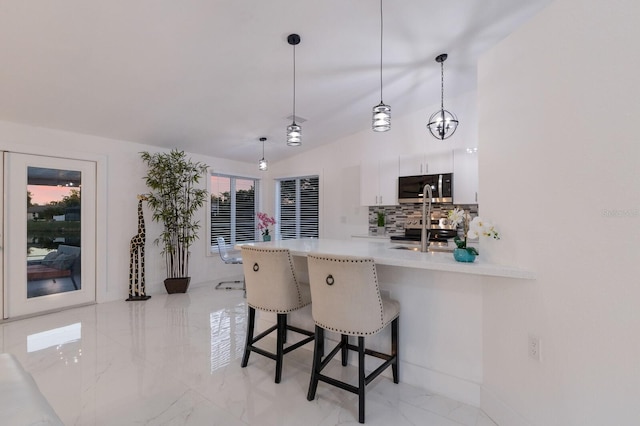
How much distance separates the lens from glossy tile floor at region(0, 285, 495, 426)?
192 cm

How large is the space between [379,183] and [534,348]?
3.60 meters

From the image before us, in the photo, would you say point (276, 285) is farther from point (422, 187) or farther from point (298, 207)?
point (298, 207)

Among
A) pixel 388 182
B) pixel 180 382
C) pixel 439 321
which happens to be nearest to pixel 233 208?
pixel 388 182

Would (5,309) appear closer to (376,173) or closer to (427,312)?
(427,312)

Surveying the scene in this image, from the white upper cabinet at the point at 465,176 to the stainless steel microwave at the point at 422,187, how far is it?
8cm

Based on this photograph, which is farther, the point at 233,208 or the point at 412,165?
the point at 233,208

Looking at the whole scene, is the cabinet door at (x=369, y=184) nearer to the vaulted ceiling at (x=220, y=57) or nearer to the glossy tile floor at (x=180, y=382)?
the vaulted ceiling at (x=220, y=57)

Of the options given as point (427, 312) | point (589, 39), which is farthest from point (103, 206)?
point (589, 39)

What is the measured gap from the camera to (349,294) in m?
1.91

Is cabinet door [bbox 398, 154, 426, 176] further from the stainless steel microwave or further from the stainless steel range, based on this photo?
the stainless steel range

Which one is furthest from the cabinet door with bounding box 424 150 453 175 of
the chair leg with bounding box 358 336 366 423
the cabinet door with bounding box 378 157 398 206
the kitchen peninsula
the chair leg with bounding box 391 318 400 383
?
the chair leg with bounding box 358 336 366 423

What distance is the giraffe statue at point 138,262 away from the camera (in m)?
4.55

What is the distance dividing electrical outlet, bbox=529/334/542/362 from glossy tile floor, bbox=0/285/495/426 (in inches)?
22.3

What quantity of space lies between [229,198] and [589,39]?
5766 millimetres
